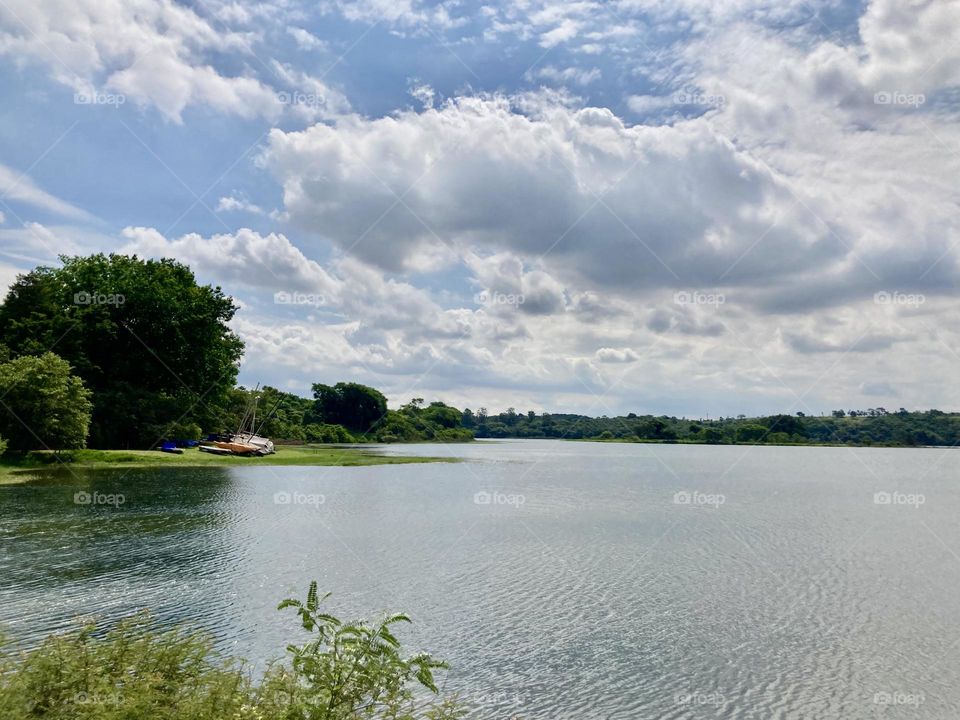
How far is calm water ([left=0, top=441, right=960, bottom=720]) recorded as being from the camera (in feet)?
56.4

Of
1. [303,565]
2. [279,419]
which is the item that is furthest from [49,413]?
[279,419]

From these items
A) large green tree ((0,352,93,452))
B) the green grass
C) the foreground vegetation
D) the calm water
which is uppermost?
large green tree ((0,352,93,452))

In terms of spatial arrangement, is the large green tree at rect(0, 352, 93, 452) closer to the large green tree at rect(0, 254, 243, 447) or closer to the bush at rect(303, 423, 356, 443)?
the large green tree at rect(0, 254, 243, 447)

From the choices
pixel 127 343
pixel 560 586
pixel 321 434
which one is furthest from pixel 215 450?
pixel 321 434

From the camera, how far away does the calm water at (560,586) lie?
17.2 meters

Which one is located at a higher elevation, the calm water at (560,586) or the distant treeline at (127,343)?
the distant treeline at (127,343)

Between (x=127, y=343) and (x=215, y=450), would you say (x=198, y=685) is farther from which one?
(x=215, y=450)

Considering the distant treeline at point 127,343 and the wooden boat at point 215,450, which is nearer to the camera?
the distant treeline at point 127,343

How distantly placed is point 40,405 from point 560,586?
177 ft

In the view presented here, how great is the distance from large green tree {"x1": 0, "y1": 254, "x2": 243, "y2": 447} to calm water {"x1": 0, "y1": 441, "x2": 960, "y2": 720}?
1130 inches

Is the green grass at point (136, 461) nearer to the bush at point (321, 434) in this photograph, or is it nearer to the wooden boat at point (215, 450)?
the wooden boat at point (215, 450)

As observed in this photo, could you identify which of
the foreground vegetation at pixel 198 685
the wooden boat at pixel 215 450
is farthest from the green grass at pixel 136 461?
the foreground vegetation at pixel 198 685

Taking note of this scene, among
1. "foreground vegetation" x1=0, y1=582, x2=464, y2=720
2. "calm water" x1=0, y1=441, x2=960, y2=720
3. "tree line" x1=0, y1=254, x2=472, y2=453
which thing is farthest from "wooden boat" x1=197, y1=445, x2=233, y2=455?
"foreground vegetation" x1=0, y1=582, x2=464, y2=720

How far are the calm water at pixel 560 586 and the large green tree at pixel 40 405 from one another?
933 cm
